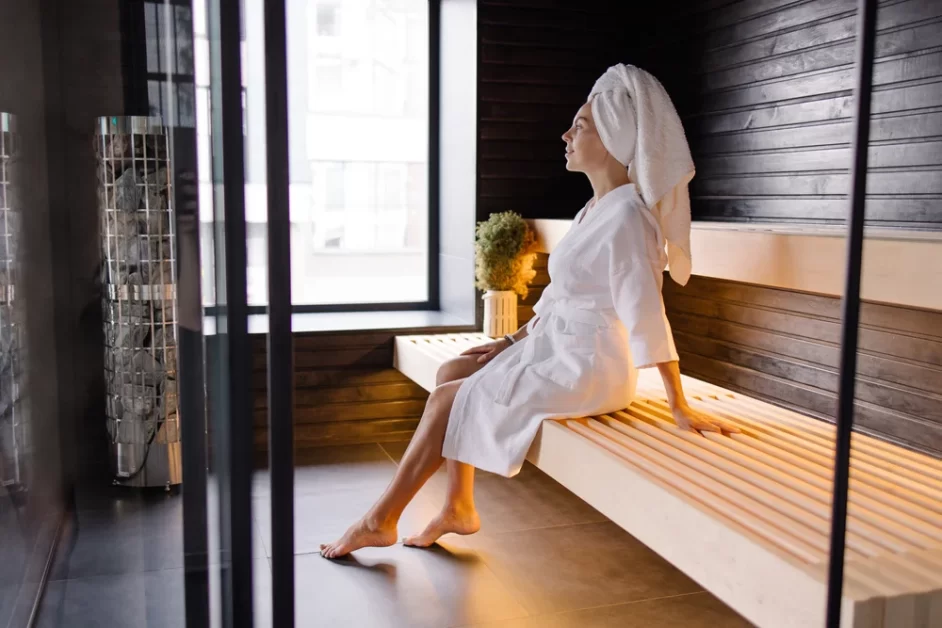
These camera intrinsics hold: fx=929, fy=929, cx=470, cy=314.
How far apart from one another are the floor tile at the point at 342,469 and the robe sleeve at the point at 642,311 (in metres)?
1.43

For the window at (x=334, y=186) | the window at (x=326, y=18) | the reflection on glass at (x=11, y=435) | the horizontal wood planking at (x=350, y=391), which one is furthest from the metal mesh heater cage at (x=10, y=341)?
the window at (x=326, y=18)

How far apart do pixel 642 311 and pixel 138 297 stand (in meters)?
1.51

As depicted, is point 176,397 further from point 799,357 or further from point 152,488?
point 799,357

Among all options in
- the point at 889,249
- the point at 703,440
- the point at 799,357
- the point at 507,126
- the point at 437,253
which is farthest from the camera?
the point at 437,253

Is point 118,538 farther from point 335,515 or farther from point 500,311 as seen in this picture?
point 500,311

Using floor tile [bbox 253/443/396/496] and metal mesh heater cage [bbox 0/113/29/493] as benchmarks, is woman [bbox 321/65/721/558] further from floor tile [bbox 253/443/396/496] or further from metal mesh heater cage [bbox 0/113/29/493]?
metal mesh heater cage [bbox 0/113/29/493]

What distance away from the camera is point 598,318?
2496 mm

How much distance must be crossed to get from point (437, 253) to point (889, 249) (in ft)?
9.67

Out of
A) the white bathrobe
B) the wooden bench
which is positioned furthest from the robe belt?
the wooden bench

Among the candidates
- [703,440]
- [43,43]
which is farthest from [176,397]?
[703,440]

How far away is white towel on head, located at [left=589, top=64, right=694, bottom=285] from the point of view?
8.00 ft

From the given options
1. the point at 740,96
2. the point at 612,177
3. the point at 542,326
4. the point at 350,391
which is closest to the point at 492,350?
the point at 542,326

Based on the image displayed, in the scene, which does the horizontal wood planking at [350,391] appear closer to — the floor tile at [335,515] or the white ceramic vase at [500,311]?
the white ceramic vase at [500,311]

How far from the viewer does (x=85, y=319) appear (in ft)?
3.37
